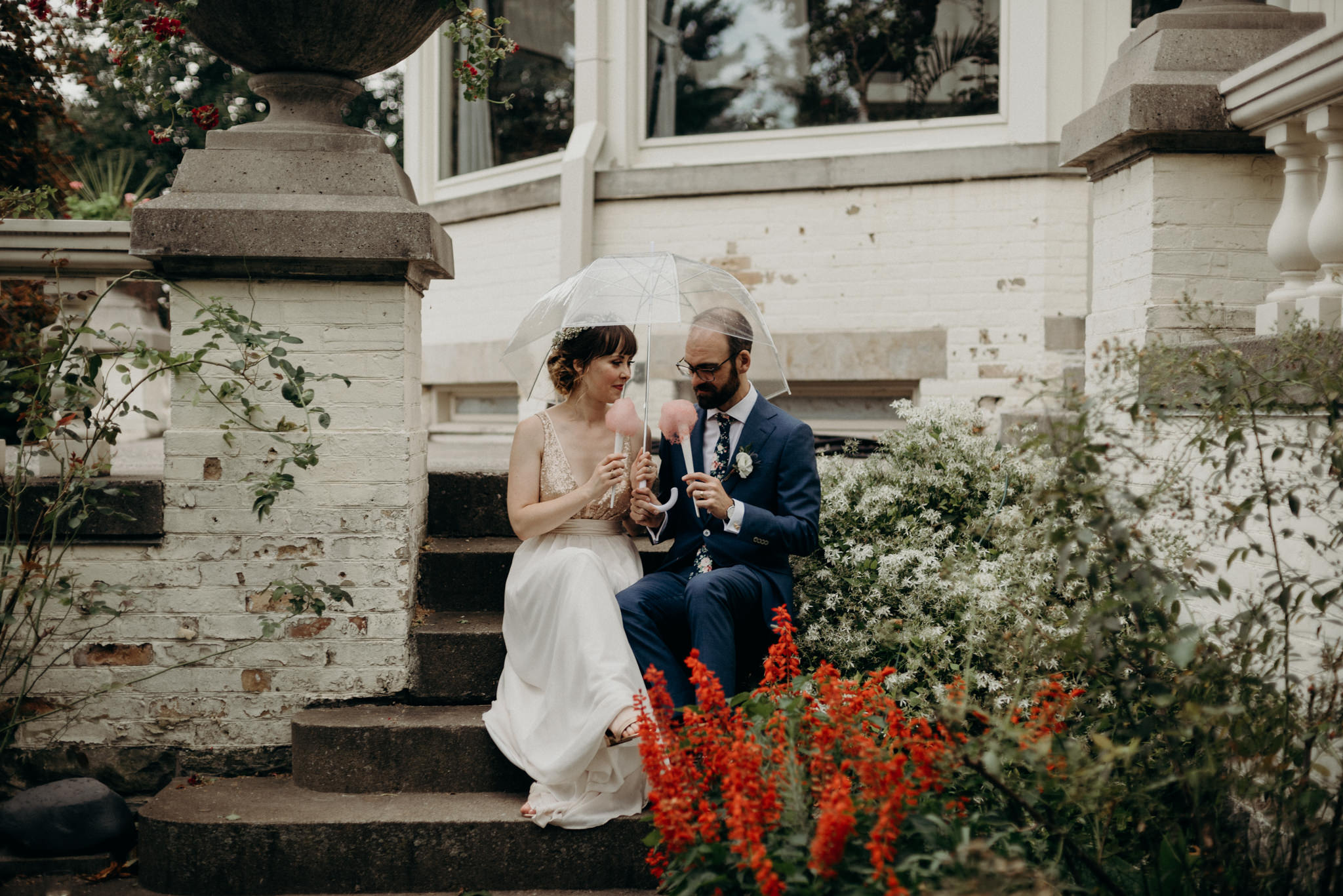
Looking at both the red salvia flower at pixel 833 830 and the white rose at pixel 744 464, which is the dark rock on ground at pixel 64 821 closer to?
the white rose at pixel 744 464

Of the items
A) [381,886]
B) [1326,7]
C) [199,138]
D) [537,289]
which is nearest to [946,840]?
[381,886]

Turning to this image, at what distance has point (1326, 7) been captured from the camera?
4746 millimetres

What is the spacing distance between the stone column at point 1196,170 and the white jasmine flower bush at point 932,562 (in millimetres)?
713

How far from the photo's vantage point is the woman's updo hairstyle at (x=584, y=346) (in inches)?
141

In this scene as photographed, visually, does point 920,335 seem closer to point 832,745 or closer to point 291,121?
point 291,121

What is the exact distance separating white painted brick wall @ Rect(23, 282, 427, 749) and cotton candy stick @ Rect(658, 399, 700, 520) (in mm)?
878

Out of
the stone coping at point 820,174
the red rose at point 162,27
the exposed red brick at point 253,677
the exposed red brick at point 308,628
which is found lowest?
the exposed red brick at point 253,677

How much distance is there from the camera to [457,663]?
12.0 ft

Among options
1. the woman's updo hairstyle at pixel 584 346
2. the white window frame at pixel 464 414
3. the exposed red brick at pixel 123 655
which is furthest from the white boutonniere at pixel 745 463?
the white window frame at pixel 464 414

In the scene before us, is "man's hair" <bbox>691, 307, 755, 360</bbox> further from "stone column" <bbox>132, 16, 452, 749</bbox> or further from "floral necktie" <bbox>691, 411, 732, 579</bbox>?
"stone column" <bbox>132, 16, 452, 749</bbox>

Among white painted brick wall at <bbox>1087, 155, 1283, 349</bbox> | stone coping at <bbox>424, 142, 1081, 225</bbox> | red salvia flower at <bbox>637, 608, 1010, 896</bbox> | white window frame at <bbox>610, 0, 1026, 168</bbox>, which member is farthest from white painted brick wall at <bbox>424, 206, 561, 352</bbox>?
red salvia flower at <bbox>637, 608, 1010, 896</bbox>

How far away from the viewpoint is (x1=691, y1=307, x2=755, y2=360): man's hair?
352cm

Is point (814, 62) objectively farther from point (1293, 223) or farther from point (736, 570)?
point (736, 570)

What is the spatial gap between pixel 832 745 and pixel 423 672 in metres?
1.73
